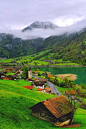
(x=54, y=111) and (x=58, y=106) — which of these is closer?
(x=54, y=111)

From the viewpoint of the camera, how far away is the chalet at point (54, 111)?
2107 cm

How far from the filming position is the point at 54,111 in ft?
70.7

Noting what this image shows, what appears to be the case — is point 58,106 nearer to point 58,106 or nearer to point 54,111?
point 58,106

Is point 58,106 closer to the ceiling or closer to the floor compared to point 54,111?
closer to the ceiling

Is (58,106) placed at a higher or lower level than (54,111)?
higher

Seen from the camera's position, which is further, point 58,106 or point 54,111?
point 58,106

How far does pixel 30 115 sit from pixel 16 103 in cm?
443

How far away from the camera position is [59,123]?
2102cm

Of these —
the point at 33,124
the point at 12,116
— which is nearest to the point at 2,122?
the point at 12,116

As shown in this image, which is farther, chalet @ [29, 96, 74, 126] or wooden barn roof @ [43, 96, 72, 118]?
wooden barn roof @ [43, 96, 72, 118]

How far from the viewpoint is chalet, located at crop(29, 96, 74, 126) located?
69.1 feet

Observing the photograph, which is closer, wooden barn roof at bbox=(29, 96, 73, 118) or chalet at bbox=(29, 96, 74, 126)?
chalet at bbox=(29, 96, 74, 126)

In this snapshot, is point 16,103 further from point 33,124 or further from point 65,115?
point 65,115

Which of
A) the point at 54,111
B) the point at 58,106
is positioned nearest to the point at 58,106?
the point at 58,106
